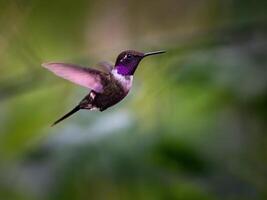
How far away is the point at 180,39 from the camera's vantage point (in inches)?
43.6

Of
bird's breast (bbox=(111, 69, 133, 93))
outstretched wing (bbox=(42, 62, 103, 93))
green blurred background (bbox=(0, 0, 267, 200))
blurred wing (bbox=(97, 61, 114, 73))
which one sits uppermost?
outstretched wing (bbox=(42, 62, 103, 93))

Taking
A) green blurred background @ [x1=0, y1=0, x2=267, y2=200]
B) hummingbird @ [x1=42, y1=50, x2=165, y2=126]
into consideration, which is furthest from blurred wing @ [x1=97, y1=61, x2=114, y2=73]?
green blurred background @ [x1=0, y1=0, x2=267, y2=200]

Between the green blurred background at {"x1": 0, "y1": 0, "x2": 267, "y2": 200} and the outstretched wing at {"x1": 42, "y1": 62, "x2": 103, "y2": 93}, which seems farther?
the green blurred background at {"x1": 0, "y1": 0, "x2": 267, "y2": 200}

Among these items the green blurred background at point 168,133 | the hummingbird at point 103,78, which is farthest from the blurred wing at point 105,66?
the green blurred background at point 168,133

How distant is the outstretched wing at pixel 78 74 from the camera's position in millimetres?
295

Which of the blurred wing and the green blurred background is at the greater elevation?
the blurred wing

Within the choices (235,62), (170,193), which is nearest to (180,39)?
(235,62)

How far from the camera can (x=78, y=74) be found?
304 millimetres

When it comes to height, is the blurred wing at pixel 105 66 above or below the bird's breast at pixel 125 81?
above

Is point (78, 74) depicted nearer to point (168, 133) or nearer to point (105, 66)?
point (105, 66)

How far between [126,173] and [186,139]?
14 cm

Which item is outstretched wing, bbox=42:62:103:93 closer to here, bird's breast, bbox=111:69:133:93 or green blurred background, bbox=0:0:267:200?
bird's breast, bbox=111:69:133:93

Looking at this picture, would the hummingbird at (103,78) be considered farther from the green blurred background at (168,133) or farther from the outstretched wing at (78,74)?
the green blurred background at (168,133)

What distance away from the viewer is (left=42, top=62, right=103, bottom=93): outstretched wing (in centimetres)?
29
